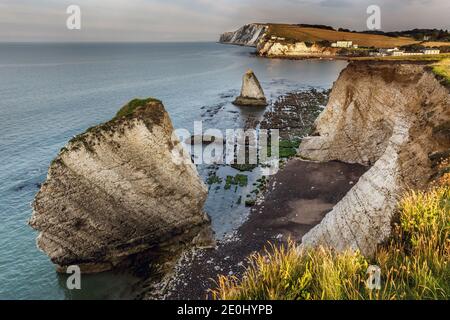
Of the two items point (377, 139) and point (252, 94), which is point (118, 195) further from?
point (252, 94)

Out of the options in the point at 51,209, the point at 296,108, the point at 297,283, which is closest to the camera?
the point at 297,283

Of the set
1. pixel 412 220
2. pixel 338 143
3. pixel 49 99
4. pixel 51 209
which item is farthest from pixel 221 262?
pixel 49 99

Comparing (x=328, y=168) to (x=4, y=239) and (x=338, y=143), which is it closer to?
(x=338, y=143)
